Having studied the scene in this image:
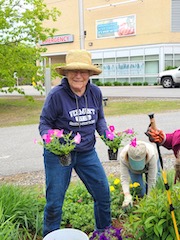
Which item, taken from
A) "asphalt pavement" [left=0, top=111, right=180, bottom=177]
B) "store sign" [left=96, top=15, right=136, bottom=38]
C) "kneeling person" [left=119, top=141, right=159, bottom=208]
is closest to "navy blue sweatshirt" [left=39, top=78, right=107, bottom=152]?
"kneeling person" [left=119, top=141, right=159, bottom=208]

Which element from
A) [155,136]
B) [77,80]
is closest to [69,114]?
[77,80]

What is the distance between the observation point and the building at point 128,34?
26.8 meters

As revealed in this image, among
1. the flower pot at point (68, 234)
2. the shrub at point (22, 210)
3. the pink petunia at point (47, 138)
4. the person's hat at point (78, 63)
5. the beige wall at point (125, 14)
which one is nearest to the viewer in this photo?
the pink petunia at point (47, 138)

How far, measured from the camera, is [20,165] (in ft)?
19.9

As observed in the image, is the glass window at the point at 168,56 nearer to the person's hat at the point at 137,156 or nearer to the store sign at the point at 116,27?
the store sign at the point at 116,27

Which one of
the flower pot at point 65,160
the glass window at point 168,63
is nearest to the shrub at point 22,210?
the flower pot at point 65,160

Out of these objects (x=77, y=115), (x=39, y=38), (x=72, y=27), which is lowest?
(x=77, y=115)

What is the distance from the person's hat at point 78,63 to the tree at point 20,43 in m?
9.13

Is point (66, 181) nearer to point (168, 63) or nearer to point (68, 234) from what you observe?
point (68, 234)

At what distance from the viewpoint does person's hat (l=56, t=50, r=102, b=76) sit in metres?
2.61

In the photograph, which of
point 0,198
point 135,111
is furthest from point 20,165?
point 135,111

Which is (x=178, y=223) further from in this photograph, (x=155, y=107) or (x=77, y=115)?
(x=155, y=107)

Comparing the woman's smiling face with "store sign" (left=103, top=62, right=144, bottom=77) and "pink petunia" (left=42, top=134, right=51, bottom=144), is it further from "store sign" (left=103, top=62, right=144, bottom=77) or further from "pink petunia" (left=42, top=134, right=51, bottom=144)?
Answer: "store sign" (left=103, top=62, right=144, bottom=77)

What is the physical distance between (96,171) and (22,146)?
5.16m
